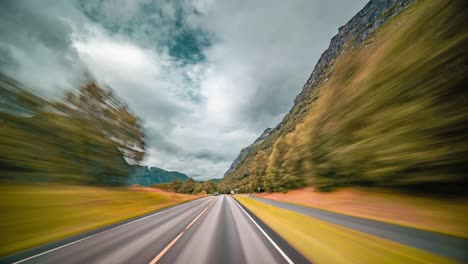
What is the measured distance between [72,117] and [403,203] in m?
30.6

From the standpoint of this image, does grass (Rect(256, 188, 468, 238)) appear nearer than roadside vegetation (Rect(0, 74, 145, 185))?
Yes

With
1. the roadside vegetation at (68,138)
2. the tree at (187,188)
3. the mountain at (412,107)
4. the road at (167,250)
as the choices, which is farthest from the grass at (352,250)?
the tree at (187,188)

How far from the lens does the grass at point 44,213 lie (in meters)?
7.39

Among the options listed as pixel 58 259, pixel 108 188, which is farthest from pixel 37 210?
pixel 108 188

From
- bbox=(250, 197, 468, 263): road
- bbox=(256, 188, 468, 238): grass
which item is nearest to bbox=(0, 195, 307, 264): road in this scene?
bbox=(250, 197, 468, 263): road

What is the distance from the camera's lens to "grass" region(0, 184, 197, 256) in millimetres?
7394

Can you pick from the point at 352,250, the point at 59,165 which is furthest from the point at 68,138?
the point at 352,250

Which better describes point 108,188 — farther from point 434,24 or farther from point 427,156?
point 434,24

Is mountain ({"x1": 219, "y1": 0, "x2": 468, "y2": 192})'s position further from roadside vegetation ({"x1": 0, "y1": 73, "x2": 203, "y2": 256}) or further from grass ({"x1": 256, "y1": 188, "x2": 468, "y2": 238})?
roadside vegetation ({"x1": 0, "y1": 73, "x2": 203, "y2": 256})

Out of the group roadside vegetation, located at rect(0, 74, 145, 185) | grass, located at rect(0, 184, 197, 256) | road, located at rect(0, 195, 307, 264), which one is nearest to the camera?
road, located at rect(0, 195, 307, 264)

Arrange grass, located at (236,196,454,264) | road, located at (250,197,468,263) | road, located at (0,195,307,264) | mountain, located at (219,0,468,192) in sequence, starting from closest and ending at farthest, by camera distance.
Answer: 1. grass, located at (236,196,454,264)
2. road, located at (0,195,307,264)
3. road, located at (250,197,468,263)
4. mountain, located at (219,0,468,192)

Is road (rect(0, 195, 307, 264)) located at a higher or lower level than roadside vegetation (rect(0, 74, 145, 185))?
lower

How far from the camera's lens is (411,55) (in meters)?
11.4

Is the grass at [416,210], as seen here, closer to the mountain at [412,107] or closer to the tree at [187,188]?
the mountain at [412,107]
